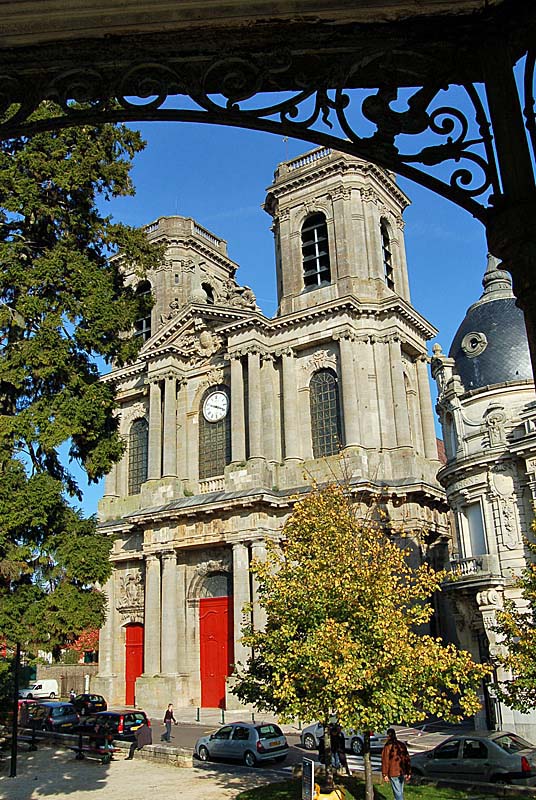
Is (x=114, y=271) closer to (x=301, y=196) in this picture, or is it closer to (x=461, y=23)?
(x=461, y=23)

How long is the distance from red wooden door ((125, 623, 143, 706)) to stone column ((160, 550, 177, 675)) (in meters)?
3.63

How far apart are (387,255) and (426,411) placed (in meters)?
8.60

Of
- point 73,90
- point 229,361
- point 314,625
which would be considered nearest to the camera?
point 73,90

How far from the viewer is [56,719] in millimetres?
28750

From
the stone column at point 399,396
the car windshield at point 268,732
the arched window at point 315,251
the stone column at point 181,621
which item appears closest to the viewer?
the car windshield at point 268,732

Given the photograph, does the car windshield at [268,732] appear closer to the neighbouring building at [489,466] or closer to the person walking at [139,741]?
the person walking at [139,741]

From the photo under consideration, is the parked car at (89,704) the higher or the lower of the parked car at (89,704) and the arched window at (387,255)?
the lower

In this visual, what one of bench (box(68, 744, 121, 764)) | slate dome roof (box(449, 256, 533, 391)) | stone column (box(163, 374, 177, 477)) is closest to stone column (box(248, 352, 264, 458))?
stone column (box(163, 374, 177, 477))

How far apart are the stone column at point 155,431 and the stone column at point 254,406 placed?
5.85m

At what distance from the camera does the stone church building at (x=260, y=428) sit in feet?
108

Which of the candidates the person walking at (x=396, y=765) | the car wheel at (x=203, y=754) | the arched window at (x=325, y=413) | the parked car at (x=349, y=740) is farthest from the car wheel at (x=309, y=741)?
the arched window at (x=325, y=413)

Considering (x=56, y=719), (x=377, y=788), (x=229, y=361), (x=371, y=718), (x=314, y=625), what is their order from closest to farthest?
(x=371, y=718)
(x=314, y=625)
(x=377, y=788)
(x=56, y=719)
(x=229, y=361)

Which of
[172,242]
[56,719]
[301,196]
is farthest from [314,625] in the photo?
[172,242]

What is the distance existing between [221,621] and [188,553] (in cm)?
358
